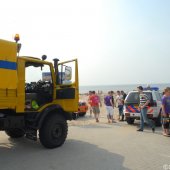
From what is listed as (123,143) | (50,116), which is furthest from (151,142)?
(50,116)

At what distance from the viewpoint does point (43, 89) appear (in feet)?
27.9

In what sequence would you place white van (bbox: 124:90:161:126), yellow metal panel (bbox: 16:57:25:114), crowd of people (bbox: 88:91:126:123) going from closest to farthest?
yellow metal panel (bbox: 16:57:25:114), white van (bbox: 124:90:161:126), crowd of people (bbox: 88:91:126:123)

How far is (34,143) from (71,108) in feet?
5.24

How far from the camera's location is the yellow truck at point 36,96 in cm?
721

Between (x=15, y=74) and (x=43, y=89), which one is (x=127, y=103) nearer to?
(x=43, y=89)

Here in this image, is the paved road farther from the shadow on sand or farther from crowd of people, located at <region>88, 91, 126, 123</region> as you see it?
crowd of people, located at <region>88, 91, 126, 123</region>

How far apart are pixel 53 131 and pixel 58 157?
4.01 feet

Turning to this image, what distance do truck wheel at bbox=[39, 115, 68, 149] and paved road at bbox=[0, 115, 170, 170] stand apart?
0.69ft

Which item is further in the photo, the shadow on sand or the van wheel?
the van wheel

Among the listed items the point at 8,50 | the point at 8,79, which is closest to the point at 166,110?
the point at 8,79

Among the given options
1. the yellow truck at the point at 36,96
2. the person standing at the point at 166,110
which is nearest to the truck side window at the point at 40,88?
the yellow truck at the point at 36,96

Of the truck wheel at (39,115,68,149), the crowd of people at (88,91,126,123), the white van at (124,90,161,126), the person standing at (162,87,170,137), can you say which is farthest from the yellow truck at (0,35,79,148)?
the crowd of people at (88,91,126,123)

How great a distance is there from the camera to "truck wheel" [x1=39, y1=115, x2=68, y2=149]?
26.4ft

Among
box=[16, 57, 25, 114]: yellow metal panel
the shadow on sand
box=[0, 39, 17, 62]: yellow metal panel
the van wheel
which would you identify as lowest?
the shadow on sand
